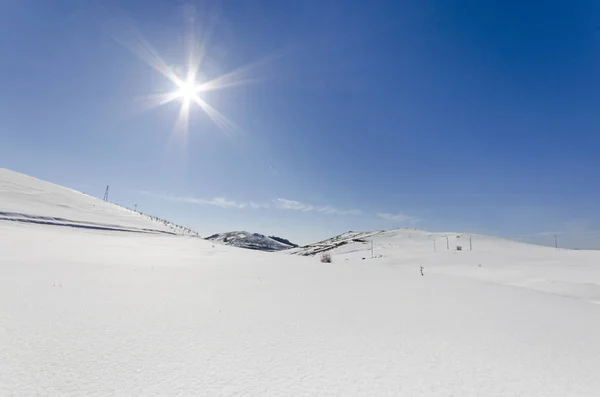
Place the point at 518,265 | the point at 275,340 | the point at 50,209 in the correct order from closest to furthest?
the point at 275,340 → the point at 518,265 → the point at 50,209

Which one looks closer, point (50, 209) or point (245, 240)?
point (50, 209)

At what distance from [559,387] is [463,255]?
29312 millimetres

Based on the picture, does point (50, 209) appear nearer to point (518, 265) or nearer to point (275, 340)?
point (275, 340)

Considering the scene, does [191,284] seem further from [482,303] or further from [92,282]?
[482,303]

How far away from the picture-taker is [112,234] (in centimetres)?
2059

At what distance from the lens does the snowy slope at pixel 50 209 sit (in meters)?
20.1

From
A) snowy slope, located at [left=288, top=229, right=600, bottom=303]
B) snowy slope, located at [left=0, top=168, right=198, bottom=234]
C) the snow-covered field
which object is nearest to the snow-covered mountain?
snowy slope, located at [left=288, top=229, right=600, bottom=303]

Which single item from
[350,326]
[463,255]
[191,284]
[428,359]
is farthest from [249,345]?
[463,255]

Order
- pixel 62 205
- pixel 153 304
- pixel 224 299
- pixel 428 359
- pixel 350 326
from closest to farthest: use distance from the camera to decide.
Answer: pixel 428 359, pixel 350 326, pixel 153 304, pixel 224 299, pixel 62 205

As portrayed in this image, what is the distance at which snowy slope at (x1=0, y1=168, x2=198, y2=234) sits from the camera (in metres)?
20.1

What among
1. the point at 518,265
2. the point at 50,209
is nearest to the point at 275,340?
the point at 518,265

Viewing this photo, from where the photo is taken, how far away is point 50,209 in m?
23.3

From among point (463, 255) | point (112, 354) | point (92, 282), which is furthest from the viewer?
point (463, 255)

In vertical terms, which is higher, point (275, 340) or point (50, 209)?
point (50, 209)
